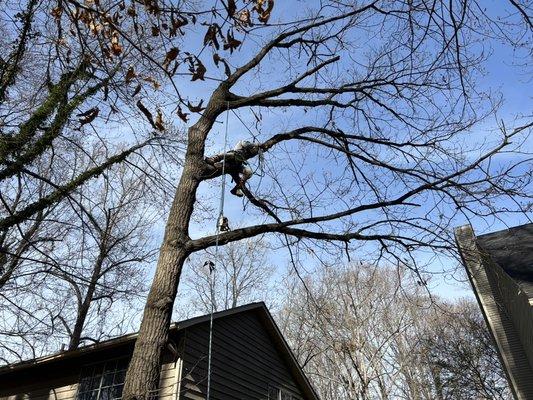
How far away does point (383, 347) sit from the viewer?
18.8 m

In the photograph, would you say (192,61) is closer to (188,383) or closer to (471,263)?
(471,263)

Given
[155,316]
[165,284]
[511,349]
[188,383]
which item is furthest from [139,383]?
[511,349]

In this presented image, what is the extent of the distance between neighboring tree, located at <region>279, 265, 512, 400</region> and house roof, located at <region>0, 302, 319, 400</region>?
4696mm

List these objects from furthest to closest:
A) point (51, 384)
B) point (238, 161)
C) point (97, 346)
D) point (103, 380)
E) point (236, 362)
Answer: point (236, 362) → point (51, 384) → point (103, 380) → point (97, 346) → point (238, 161)

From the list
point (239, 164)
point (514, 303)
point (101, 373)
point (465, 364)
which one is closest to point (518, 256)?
point (514, 303)

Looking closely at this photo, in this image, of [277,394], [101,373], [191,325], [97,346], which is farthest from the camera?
[277,394]

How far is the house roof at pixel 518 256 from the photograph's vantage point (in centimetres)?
1041

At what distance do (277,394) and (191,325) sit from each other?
454cm

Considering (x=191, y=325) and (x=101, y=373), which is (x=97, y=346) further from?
(x=191, y=325)

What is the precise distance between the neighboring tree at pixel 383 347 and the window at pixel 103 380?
9.68 metres

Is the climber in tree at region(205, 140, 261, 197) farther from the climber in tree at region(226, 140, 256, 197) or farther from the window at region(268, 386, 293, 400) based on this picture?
the window at region(268, 386, 293, 400)

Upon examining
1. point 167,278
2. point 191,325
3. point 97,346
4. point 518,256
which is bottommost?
point 167,278

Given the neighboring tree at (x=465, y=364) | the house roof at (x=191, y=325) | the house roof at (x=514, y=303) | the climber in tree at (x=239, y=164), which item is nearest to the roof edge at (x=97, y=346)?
the house roof at (x=191, y=325)

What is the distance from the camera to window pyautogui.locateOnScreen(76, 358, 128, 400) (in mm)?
8677
